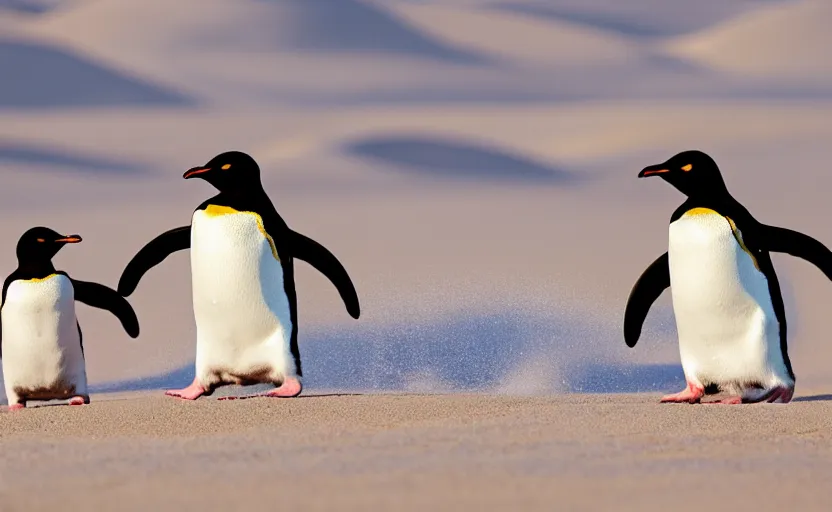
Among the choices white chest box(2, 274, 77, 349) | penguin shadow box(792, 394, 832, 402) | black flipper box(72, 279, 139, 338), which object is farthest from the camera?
black flipper box(72, 279, 139, 338)

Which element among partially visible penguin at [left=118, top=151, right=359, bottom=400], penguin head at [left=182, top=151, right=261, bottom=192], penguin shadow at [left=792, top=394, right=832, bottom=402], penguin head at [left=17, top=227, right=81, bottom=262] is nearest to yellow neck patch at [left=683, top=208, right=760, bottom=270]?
penguin shadow at [left=792, top=394, right=832, bottom=402]

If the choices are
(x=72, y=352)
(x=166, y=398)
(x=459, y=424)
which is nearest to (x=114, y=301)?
(x=72, y=352)

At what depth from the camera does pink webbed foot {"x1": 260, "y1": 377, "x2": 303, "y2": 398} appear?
25.7ft

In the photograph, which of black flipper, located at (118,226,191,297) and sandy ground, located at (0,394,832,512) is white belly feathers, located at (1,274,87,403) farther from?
sandy ground, located at (0,394,832,512)

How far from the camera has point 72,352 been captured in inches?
341

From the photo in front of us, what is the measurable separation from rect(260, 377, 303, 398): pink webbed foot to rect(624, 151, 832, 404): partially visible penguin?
219cm

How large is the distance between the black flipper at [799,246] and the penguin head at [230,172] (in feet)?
10.2

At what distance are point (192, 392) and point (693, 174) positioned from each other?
3.28m

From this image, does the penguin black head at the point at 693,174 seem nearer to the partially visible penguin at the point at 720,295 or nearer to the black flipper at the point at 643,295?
the partially visible penguin at the point at 720,295

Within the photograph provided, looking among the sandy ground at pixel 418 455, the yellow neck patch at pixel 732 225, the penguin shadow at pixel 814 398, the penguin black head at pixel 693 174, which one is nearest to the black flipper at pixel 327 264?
the sandy ground at pixel 418 455

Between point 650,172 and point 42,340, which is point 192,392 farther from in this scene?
point 650,172

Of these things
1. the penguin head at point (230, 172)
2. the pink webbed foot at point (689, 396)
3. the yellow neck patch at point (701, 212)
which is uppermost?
the penguin head at point (230, 172)

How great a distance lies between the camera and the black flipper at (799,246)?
8042mm

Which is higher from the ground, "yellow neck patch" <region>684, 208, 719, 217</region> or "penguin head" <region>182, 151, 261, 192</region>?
"penguin head" <region>182, 151, 261, 192</region>
